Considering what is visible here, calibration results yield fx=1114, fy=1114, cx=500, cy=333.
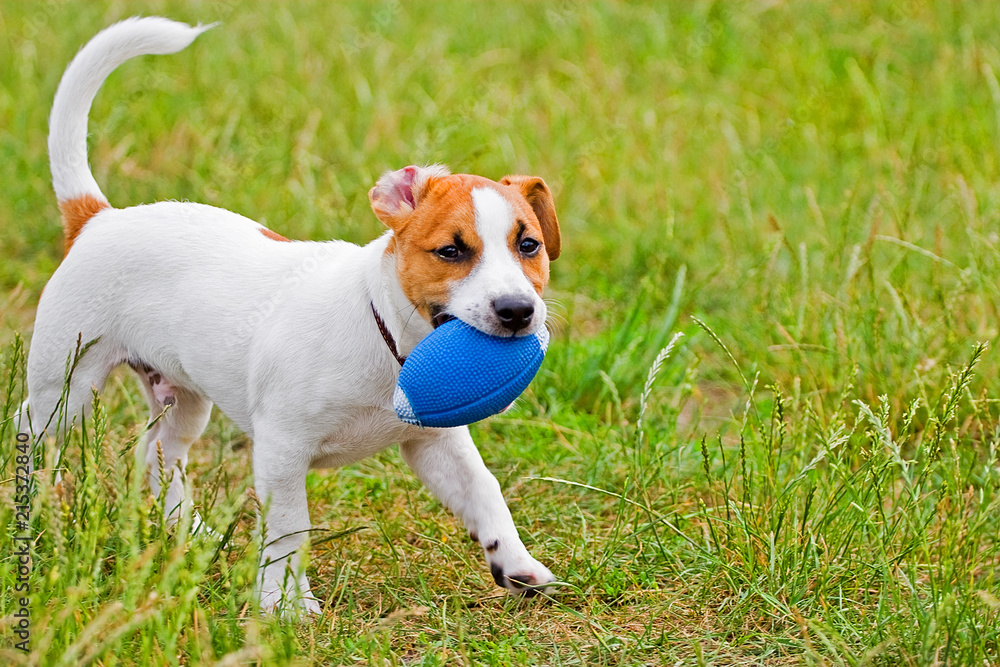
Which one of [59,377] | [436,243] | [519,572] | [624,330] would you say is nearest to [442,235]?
[436,243]

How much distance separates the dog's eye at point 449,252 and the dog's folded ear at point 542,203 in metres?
0.37

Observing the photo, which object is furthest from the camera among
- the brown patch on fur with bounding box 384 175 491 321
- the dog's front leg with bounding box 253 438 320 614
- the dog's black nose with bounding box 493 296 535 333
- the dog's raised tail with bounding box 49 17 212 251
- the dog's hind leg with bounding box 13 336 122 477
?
the dog's raised tail with bounding box 49 17 212 251

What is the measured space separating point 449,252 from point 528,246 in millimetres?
233

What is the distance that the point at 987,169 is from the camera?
21.3ft

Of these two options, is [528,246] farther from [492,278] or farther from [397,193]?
[397,193]

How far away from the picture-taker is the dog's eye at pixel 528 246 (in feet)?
10.0

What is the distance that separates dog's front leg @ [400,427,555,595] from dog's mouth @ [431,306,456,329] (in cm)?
42

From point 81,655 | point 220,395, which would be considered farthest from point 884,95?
point 81,655

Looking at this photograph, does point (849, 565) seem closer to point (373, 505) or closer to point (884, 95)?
point (373, 505)

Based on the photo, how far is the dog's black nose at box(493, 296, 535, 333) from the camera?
111 inches

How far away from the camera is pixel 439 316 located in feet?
9.83

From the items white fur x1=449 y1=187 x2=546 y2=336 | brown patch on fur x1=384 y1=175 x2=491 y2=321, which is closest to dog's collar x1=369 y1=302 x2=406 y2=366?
brown patch on fur x1=384 y1=175 x2=491 y2=321

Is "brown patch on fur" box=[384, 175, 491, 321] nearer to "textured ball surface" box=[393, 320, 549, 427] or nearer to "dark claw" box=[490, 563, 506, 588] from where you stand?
"textured ball surface" box=[393, 320, 549, 427]

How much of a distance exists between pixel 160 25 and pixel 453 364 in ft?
5.56
